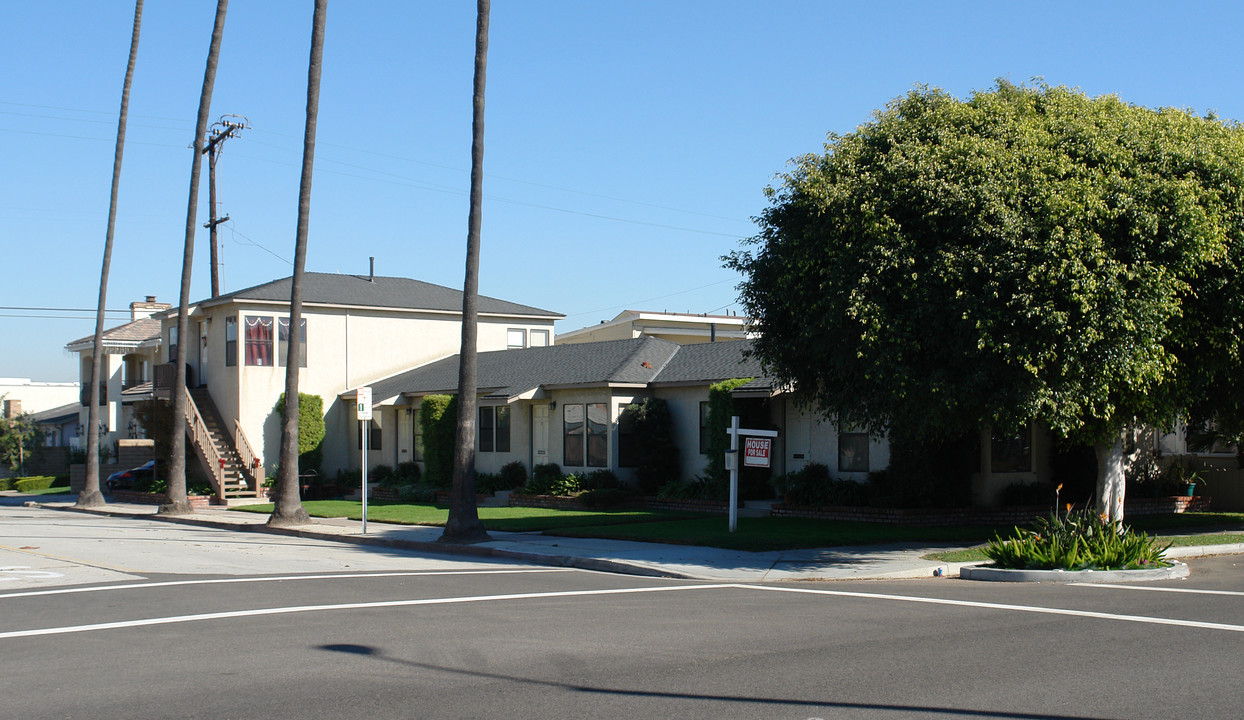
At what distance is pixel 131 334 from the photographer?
49.7 m

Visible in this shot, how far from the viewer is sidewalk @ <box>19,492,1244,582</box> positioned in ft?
48.7

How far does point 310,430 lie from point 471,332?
19241 mm

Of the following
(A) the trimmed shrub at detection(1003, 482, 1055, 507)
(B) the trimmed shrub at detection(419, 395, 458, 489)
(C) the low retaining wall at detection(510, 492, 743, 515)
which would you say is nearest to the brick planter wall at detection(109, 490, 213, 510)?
(B) the trimmed shrub at detection(419, 395, 458, 489)

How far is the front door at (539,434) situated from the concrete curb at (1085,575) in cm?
1807

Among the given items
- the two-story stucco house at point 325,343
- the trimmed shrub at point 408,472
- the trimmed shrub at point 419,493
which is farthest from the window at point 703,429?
the two-story stucco house at point 325,343

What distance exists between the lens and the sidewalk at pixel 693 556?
14.8 metres

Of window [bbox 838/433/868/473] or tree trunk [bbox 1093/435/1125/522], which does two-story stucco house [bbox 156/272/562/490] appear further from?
tree trunk [bbox 1093/435/1125/522]

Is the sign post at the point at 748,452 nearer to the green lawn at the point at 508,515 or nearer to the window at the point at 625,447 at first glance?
the green lawn at the point at 508,515

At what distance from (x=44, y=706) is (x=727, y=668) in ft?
15.4

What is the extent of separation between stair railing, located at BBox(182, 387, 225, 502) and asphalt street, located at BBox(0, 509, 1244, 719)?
1902 cm

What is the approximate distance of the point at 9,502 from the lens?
39562mm

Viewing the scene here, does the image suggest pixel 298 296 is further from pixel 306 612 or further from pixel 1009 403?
pixel 1009 403

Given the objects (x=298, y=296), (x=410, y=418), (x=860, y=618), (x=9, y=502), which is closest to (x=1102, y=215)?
(x=860, y=618)

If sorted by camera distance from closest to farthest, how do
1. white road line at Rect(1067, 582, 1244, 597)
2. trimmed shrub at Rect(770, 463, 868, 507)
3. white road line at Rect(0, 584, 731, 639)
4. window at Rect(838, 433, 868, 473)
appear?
white road line at Rect(0, 584, 731, 639) → white road line at Rect(1067, 582, 1244, 597) → trimmed shrub at Rect(770, 463, 868, 507) → window at Rect(838, 433, 868, 473)
